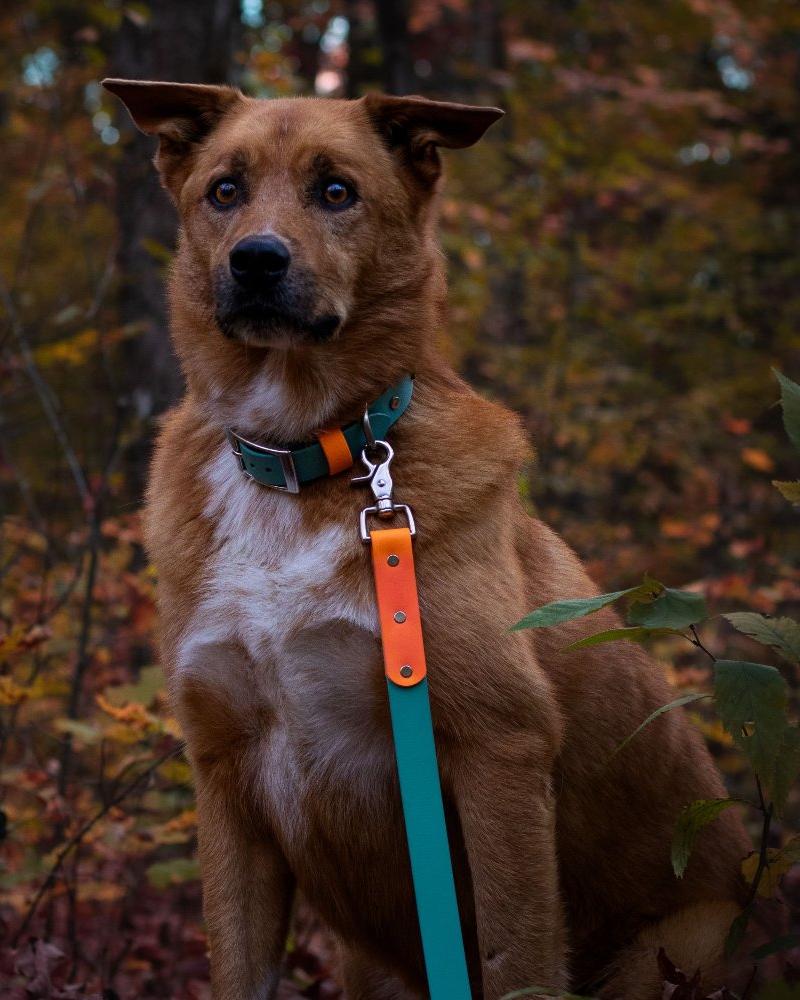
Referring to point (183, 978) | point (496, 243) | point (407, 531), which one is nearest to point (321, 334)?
point (407, 531)

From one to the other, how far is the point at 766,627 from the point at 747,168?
11740 mm

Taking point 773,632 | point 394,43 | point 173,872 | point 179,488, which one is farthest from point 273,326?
point 394,43

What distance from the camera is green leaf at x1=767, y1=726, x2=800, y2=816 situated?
204 cm

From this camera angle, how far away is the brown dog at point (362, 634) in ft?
7.80

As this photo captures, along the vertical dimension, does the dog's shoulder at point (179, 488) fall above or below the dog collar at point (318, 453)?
below

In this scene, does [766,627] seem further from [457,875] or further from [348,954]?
[348,954]

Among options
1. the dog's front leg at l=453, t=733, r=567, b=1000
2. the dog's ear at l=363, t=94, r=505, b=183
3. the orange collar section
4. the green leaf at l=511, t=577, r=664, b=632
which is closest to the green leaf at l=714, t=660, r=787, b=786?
the green leaf at l=511, t=577, r=664, b=632

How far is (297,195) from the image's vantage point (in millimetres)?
2740

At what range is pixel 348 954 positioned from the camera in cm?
299

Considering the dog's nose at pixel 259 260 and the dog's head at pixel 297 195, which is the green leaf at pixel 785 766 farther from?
the dog's nose at pixel 259 260

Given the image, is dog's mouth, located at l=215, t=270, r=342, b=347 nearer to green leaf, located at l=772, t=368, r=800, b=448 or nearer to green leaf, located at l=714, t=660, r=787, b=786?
green leaf, located at l=772, t=368, r=800, b=448

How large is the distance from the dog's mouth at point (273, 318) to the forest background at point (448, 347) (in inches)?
31.9

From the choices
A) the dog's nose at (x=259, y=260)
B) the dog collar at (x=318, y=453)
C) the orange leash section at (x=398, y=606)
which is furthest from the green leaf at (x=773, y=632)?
the dog's nose at (x=259, y=260)

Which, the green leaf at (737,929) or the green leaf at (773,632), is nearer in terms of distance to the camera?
the green leaf at (773,632)
